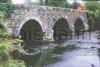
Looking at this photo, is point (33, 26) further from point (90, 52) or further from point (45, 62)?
point (45, 62)

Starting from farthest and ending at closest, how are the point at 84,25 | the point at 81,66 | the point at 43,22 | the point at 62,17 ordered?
the point at 84,25 < the point at 62,17 < the point at 43,22 < the point at 81,66

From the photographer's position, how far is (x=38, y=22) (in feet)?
87.4

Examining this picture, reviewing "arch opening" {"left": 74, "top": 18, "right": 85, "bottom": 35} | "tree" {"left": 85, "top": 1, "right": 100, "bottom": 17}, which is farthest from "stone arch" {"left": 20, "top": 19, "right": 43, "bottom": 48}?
"tree" {"left": 85, "top": 1, "right": 100, "bottom": 17}

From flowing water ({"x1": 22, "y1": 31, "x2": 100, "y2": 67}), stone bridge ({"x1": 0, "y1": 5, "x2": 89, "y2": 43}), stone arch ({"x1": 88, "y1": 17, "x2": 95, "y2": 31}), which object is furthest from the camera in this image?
stone arch ({"x1": 88, "y1": 17, "x2": 95, "y2": 31})

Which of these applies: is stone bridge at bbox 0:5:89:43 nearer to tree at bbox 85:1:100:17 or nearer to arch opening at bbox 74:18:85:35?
arch opening at bbox 74:18:85:35

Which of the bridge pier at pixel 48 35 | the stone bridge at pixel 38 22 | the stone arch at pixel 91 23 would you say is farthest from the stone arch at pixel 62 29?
the stone arch at pixel 91 23

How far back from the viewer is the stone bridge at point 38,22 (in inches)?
928

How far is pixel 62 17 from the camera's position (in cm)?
3186

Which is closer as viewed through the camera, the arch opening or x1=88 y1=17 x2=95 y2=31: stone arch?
the arch opening

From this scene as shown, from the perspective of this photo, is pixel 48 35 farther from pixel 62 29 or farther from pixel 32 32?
pixel 62 29

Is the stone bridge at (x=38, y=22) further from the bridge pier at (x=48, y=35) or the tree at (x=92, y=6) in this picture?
the tree at (x=92, y=6)

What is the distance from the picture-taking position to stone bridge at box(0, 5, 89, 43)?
23578 millimetres

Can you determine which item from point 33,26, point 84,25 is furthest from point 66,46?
point 84,25

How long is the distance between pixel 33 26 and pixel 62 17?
15.0 ft
